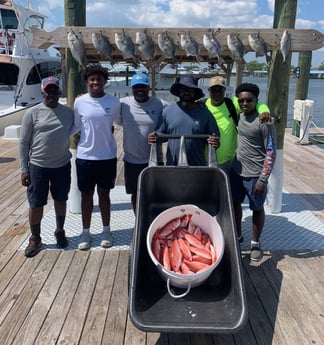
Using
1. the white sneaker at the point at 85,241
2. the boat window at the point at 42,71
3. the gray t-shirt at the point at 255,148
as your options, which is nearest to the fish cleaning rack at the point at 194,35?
the gray t-shirt at the point at 255,148

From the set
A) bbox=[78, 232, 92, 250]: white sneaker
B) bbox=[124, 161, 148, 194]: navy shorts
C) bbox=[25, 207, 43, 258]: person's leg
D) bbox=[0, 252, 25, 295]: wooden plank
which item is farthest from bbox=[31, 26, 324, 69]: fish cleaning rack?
bbox=[0, 252, 25, 295]: wooden plank

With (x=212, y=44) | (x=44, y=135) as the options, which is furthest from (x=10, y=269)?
(x=212, y=44)

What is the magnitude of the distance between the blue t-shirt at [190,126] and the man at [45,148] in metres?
0.86

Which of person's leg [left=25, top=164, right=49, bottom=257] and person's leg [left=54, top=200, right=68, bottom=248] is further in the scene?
person's leg [left=54, top=200, right=68, bottom=248]

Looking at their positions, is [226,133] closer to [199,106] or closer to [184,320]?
[199,106]

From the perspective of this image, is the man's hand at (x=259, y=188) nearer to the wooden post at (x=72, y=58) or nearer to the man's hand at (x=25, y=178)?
the man's hand at (x=25, y=178)

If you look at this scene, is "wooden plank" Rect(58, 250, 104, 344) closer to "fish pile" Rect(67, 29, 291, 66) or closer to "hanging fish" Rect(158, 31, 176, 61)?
"fish pile" Rect(67, 29, 291, 66)

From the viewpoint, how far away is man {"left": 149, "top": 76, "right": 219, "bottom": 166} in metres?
2.96

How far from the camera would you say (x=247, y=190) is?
127 inches

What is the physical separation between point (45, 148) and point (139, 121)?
0.83 metres

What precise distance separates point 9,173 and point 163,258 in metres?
4.57

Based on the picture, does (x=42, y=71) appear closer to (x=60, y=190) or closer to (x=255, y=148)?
(x=60, y=190)

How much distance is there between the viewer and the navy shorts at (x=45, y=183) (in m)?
3.24

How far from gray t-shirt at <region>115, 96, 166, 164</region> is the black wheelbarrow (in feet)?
1.72
